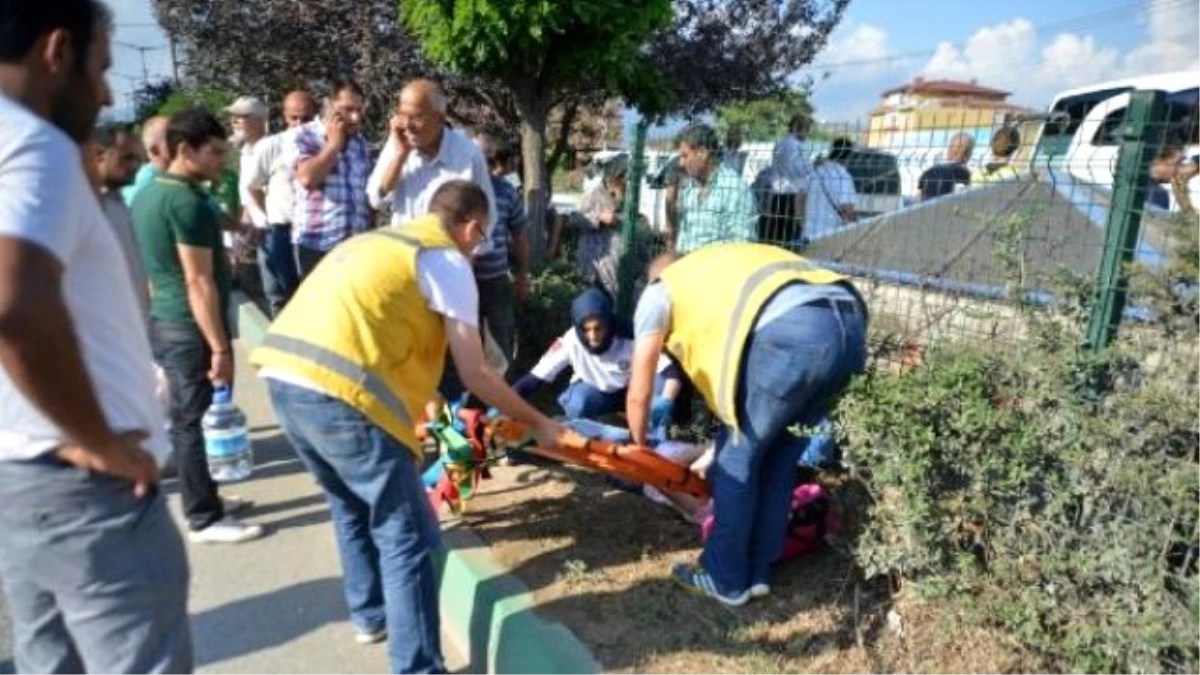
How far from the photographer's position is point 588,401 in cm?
459

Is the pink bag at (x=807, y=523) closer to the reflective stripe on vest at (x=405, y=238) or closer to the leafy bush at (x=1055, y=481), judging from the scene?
the leafy bush at (x=1055, y=481)

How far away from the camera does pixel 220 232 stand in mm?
3545

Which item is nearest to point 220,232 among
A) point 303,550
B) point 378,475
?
point 303,550

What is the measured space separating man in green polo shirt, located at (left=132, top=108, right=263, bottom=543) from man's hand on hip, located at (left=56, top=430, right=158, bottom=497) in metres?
1.92

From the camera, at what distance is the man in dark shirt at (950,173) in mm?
3518

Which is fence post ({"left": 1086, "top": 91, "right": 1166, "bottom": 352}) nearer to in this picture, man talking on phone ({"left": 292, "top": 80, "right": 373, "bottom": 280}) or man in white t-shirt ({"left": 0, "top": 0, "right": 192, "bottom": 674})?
man in white t-shirt ({"left": 0, "top": 0, "right": 192, "bottom": 674})

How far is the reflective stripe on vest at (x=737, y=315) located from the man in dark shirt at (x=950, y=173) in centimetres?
101

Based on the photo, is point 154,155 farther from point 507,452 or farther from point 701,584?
point 701,584

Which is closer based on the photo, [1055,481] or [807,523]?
[1055,481]

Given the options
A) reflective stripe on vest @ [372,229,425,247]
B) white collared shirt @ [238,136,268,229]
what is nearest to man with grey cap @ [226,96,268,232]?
white collared shirt @ [238,136,268,229]

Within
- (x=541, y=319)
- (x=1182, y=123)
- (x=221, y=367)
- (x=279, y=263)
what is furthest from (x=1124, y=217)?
(x=279, y=263)

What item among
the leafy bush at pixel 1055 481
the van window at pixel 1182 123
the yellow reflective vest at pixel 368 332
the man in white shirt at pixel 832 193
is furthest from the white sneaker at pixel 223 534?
the van window at pixel 1182 123

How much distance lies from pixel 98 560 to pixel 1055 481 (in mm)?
2283

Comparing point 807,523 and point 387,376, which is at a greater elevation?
point 387,376
